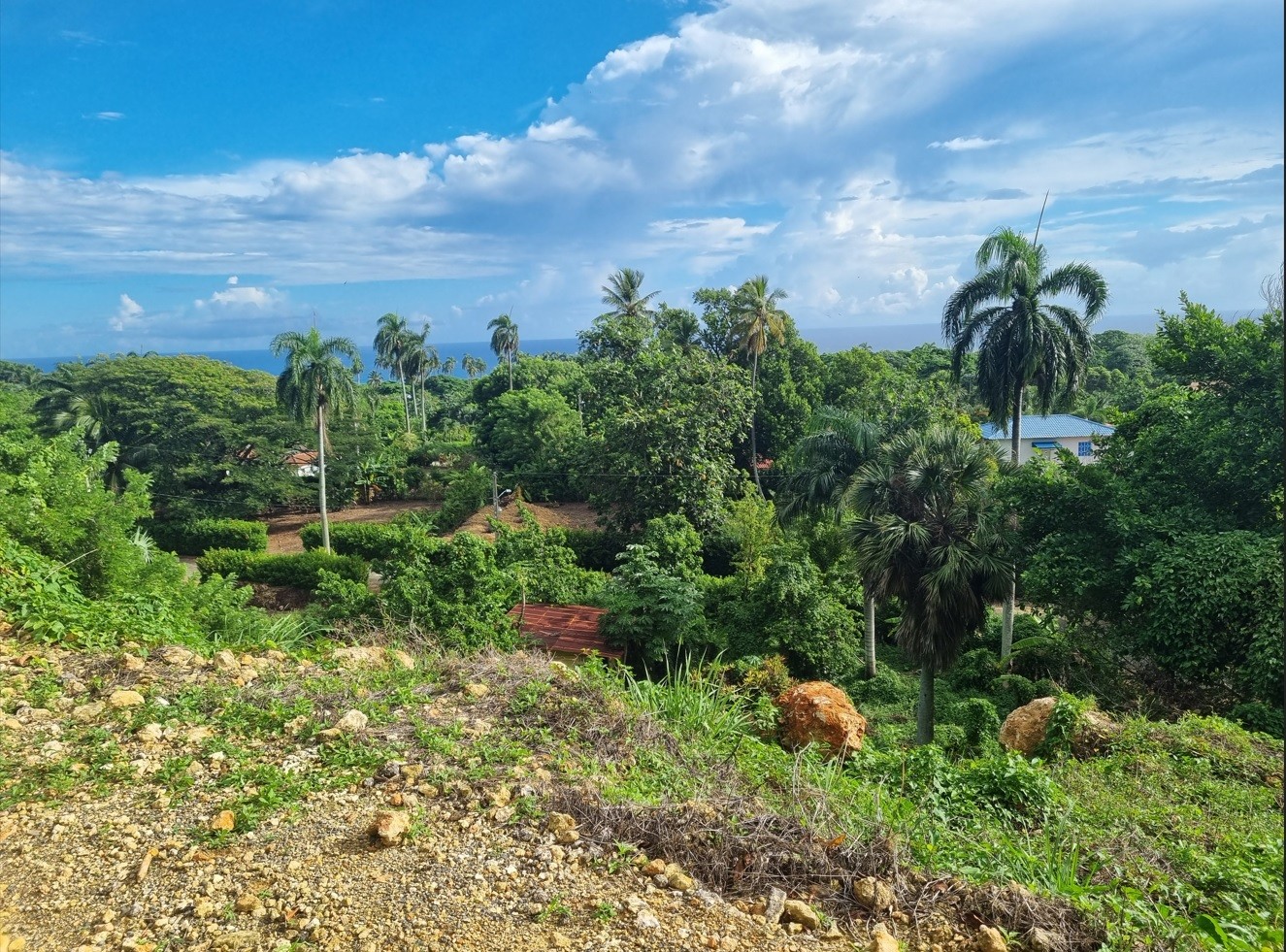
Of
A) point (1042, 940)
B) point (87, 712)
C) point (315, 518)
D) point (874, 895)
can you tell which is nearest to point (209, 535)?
point (315, 518)

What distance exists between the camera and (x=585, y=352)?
120ft

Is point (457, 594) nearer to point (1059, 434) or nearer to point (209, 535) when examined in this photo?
point (209, 535)

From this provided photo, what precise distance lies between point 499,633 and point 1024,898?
24.9 feet

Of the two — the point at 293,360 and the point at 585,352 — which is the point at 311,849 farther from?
the point at 585,352

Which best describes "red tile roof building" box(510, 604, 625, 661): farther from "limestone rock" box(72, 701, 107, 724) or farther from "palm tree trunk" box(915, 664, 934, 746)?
"limestone rock" box(72, 701, 107, 724)

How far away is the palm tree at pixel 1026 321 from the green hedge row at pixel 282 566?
1716 centimetres

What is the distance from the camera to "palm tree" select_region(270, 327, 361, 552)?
23.4 m

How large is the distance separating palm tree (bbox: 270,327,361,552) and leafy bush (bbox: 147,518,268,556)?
2986 millimetres

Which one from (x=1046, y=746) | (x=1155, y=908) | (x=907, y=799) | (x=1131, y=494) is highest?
(x=1131, y=494)

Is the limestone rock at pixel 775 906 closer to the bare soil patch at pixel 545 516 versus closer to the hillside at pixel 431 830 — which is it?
the hillside at pixel 431 830

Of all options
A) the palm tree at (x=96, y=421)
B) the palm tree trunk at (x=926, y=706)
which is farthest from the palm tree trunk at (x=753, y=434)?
the palm tree at (x=96, y=421)

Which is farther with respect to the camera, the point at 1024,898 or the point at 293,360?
the point at 293,360

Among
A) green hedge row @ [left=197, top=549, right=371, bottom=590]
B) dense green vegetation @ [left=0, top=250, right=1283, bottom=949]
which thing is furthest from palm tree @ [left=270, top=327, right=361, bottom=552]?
green hedge row @ [left=197, top=549, right=371, bottom=590]

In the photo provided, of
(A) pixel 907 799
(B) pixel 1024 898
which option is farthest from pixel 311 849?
(A) pixel 907 799
